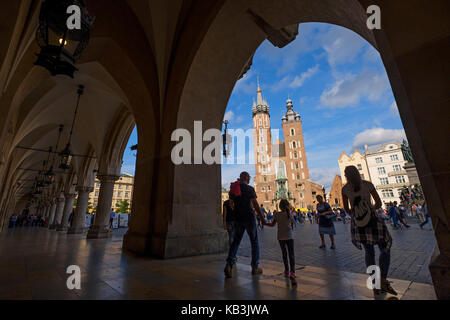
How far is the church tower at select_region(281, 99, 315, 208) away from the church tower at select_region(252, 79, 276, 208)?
529 cm

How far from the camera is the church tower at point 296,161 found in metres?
54.9

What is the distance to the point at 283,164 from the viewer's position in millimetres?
60781

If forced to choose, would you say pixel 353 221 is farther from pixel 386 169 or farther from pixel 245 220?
pixel 386 169

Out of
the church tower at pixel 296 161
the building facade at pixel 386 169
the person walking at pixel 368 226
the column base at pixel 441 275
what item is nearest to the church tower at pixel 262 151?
the church tower at pixel 296 161

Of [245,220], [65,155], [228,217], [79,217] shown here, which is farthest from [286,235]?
[79,217]

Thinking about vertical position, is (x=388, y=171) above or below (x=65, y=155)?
above

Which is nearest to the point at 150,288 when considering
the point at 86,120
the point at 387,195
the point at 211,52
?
the point at 211,52

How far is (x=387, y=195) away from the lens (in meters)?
45.4

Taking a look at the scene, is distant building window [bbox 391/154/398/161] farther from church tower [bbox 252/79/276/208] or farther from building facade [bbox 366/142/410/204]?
church tower [bbox 252/79/276/208]

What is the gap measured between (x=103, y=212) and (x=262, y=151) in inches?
2259

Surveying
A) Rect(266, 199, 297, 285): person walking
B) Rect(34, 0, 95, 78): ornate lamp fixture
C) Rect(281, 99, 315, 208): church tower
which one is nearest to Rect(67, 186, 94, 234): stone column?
Rect(34, 0, 95, 78): ornate lamp fixture

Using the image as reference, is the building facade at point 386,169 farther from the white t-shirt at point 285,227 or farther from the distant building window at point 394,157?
the white t-shirt at point 285,227

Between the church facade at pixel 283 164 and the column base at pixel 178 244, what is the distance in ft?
154

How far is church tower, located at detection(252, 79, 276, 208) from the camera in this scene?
5931cm
